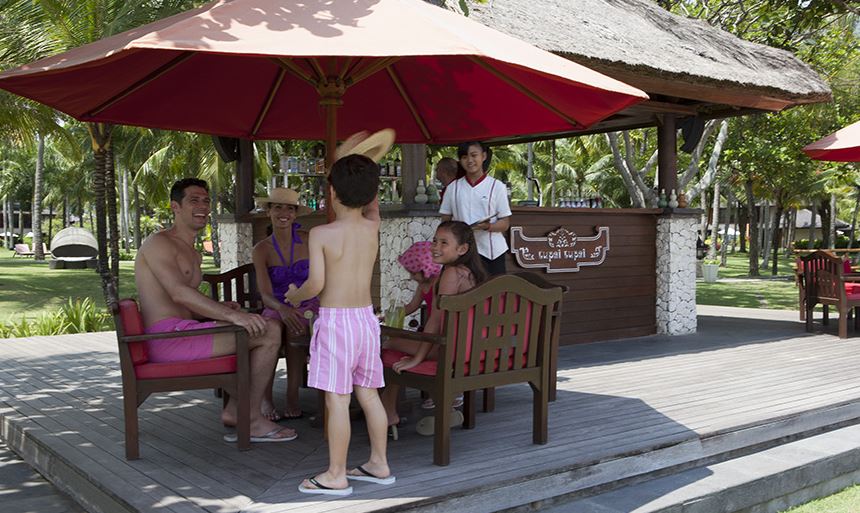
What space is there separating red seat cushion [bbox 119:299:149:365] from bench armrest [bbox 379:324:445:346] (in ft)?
4.07

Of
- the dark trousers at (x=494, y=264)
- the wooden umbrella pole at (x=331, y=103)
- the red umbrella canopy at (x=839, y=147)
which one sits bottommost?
the dark trousers at (x=494, y=264)

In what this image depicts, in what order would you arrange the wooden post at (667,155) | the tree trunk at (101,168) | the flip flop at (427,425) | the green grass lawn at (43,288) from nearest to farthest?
1. the flip flop at (427,425)
2. the wooden post at (667,155)
3. the tree trunk at (101,168)
4. the green grass lawn at (43,288)

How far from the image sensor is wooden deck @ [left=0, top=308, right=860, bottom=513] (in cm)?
367

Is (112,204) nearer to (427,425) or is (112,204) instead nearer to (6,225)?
(427,425)

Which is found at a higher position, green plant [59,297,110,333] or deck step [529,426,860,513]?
green plant [59,297,110,333]

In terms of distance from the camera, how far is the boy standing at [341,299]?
3.60 metres

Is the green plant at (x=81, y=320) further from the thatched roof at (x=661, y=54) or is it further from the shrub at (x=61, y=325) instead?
the thatched roof at (x=661, y=54)

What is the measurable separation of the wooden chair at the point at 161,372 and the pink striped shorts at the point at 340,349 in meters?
0.69

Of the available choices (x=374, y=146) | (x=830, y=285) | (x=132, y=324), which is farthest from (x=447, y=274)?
(x=830, y=285)

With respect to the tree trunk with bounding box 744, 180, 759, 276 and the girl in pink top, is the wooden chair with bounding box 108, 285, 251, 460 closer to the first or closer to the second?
the girl in pink top

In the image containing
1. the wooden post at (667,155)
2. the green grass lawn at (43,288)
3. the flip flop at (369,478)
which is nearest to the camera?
the flip flop at (369,478)

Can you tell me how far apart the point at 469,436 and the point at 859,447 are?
94.6 inches

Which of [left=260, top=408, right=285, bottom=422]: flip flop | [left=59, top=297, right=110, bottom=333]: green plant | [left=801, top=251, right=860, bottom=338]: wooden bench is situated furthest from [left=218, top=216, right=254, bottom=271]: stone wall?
[left=801, top=251, right=860, bottom=338]: wooden bench

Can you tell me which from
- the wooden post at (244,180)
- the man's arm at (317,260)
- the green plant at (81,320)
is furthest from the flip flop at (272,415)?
the green plant at (81,320)
